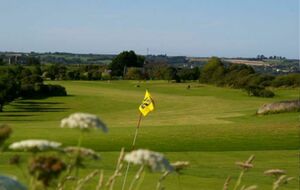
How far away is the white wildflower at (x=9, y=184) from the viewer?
362 cm

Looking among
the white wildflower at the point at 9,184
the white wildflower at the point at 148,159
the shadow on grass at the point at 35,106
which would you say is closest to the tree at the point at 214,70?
the shadow on grass at the point at 35,106

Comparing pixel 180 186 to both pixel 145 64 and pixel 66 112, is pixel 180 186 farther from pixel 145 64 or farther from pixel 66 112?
pixel 145 64

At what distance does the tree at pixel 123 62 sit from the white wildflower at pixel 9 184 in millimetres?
115106

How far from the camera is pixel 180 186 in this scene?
1072 centimetres

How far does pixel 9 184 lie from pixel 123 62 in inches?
4695

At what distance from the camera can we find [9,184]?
12.0 feet

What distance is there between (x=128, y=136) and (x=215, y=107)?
104 feet

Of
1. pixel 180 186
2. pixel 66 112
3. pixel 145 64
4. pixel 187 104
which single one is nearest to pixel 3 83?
pixel 66 112

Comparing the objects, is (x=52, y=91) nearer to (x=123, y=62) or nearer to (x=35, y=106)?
(x=35, y=106)

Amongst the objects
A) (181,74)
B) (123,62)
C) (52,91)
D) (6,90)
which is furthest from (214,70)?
(6,90)

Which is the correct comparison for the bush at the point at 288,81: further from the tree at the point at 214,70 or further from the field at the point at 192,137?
the field at the point at 192,137

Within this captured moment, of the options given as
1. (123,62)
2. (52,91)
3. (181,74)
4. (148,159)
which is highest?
(148,159)

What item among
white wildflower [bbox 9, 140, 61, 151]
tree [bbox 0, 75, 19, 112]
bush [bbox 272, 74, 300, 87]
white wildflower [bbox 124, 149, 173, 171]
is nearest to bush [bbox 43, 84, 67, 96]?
tree [bbox 0, 75, 19, 112]

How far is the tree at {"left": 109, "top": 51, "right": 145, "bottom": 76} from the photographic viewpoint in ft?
396
